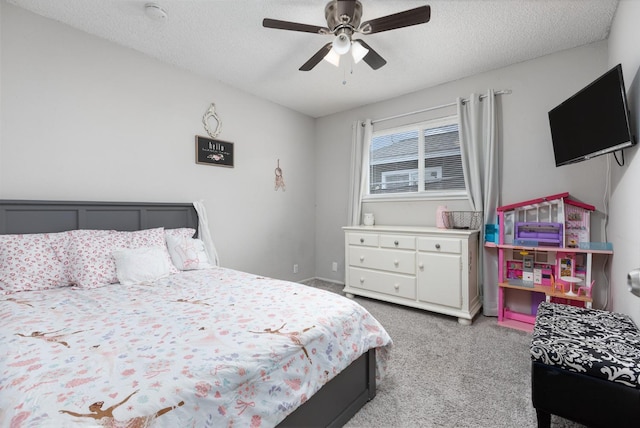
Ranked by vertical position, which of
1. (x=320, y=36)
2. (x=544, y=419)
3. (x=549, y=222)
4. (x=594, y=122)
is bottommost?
(x=544, y=419)

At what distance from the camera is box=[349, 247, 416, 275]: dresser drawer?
3148 mm

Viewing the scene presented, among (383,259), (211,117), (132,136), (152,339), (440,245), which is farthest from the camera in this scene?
(383,259)

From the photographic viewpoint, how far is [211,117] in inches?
126

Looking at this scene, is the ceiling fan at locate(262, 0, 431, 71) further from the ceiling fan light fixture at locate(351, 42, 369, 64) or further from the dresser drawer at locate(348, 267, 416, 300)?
the dresser drawer at locate(348, 267, 416, 300)

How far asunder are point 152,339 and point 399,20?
216cm

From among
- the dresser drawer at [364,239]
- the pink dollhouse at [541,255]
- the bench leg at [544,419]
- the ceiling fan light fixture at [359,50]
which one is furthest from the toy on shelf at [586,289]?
the ceiling fan light fixture at [359,50]

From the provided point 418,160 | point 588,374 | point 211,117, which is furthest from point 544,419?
point 211,117

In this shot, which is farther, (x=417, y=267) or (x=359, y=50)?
(x=417, y=267)

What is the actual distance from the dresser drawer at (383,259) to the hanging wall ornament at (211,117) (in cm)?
211

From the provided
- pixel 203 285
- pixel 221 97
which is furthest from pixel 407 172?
pixel 203 285

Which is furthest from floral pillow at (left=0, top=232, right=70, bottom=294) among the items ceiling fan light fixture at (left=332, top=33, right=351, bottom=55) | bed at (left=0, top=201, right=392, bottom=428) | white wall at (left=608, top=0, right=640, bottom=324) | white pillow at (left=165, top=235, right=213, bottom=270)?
white wall at (left=608, top=0, right=640, bottom=324)

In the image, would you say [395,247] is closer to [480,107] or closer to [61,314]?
[480,107]

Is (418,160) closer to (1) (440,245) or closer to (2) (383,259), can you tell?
(1) (440,245)

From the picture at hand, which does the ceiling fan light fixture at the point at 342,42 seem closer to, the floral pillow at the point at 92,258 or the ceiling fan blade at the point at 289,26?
the ceiling fan blade at the point at 289,26
